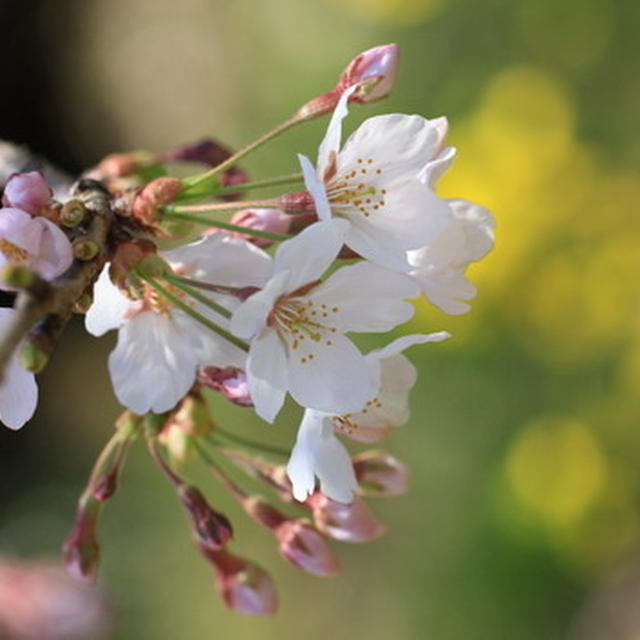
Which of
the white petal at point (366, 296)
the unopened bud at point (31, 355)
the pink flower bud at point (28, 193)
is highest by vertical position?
the pink flower bud at point (28, 193)

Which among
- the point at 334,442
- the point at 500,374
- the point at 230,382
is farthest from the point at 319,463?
the point at 500,374

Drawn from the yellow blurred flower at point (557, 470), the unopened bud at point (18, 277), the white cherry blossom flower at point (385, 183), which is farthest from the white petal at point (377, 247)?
the yellow blurred flower at point (557, 470)

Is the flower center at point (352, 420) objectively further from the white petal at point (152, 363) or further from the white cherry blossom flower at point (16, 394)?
the white cherry blossom flower at point (16, 394)

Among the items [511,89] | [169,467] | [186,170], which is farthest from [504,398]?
[169,467]

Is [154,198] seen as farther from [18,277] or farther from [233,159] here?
[18,277]

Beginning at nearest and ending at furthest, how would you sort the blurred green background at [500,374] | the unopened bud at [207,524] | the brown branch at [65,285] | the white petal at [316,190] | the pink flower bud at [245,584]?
the brown branch at [65,285]
the white petal at [316,190]
the unopened bud at [207,524]
the pink flower bud at [245,584]
the blurred green background at [500,374]

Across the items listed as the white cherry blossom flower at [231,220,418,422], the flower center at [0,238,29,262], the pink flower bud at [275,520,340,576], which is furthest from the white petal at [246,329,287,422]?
the pink flower bud at [275,520,340,576]

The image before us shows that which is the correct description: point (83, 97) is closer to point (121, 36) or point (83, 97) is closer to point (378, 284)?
point (121, 36)
